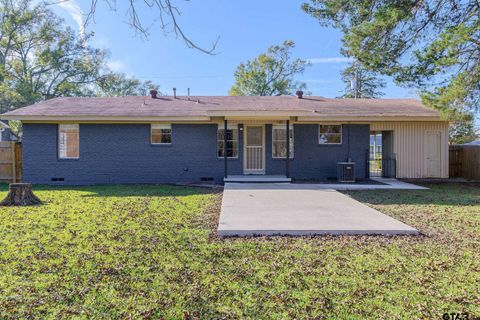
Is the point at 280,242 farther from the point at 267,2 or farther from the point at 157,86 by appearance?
the point at 157,86

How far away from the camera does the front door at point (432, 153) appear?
46.2 ft

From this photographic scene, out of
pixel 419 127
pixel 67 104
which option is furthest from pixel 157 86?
pixel 419 127

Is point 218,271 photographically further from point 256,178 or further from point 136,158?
point 136,158

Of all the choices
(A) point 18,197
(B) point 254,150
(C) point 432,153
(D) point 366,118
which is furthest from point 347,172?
(A) point 18,197

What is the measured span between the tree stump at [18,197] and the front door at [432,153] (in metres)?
14.9

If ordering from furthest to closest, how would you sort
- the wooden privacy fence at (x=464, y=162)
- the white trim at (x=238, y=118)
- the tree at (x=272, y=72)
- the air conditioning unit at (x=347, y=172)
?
1. the tree at (x=272, y=72)
2. the wooden privacy fence at (x=464, y=162)
3. the air conditioning unit at (x=347, y=172)
4. the white trim at (x=238, y=118)

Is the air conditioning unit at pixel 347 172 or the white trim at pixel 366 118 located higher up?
the white trim at pixel 366 118

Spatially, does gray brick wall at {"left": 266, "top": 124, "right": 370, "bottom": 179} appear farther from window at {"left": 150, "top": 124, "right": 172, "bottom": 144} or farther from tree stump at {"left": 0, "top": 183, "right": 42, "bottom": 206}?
tree stump at {"left": 0, "top": 183, "right": 42, "bottom": 206}

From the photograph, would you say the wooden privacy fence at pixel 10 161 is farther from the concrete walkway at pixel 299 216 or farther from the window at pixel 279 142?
the window at pixel 279 142

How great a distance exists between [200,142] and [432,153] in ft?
33.6

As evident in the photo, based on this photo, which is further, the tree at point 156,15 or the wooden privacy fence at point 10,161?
the wooden privacy fence at point 10,161

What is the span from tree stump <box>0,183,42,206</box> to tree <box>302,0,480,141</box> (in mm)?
9164

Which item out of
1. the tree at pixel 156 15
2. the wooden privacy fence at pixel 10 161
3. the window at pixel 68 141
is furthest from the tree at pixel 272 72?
the tree at pixel 156 15

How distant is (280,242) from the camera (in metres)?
4.85
